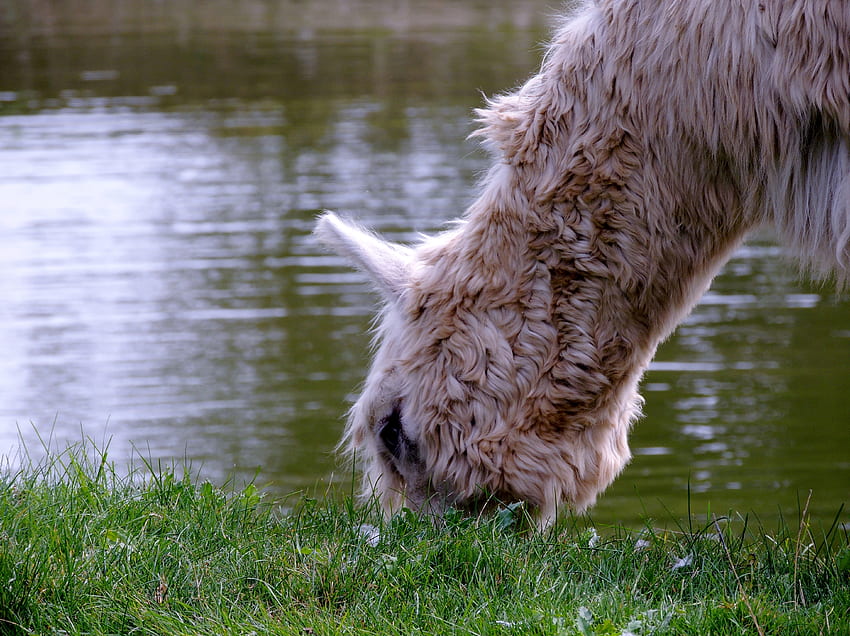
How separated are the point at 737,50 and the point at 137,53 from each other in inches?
1017

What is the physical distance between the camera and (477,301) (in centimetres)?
412

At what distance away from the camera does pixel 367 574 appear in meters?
3.80

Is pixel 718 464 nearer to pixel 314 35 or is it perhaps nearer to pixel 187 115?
pixel 187 115

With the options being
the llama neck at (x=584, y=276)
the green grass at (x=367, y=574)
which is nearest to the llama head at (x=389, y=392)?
the green grass at (x=367, y=574)

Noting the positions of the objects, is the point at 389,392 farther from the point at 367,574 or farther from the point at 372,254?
the point at 367,574

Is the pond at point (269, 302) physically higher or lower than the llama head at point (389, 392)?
lower

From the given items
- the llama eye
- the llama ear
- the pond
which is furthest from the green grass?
the llama ear

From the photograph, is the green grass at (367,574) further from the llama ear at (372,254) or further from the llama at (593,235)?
the llama ear at (372,254)

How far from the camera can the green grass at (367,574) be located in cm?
344

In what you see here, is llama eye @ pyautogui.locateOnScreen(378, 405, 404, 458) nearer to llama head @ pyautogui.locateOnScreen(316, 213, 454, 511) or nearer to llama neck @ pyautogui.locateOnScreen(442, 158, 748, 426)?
llama head @ pyautogui.locateOnScreen(316, 213, 454, 511)

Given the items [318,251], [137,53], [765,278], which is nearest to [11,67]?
[137,53]

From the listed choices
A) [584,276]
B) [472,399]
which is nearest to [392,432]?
[472,399]

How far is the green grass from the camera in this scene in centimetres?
344

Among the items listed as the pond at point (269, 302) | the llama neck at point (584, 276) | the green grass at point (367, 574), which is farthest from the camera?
the pond at point (269, 302)
